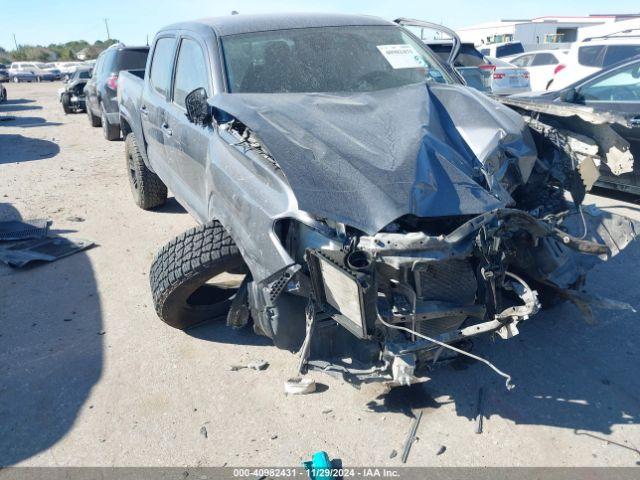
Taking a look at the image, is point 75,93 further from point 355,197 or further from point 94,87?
point 355,197

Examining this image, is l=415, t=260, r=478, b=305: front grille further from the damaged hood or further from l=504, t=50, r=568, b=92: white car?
l=504, t=50, r=568, b=92: white car

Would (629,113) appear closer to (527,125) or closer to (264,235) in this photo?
(527,125)

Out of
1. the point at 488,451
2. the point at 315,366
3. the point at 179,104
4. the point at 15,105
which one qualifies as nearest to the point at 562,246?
the point at 488,451

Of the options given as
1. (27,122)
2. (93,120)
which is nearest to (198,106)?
(93,120)

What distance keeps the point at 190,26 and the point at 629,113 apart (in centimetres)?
424

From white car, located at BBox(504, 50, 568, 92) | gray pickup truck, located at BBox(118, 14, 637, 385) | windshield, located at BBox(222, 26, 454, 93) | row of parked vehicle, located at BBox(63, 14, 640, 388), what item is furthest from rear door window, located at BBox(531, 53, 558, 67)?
windshield, located at BBox(222, 26, 454, 93)

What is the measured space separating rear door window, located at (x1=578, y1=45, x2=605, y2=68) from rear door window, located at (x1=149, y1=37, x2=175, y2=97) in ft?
19.7

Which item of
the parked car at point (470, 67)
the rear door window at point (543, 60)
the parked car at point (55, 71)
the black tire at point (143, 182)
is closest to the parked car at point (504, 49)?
the rear door window at point (543, 60)

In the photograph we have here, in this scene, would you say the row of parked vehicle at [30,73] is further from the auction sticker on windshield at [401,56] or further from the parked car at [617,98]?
the auction sticker on windshield at [401,56]

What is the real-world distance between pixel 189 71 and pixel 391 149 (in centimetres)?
195

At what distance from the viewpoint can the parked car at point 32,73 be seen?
1617 inches

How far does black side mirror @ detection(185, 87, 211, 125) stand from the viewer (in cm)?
331

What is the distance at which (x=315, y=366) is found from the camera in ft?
8.52

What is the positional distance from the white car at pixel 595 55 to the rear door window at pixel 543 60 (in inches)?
297
